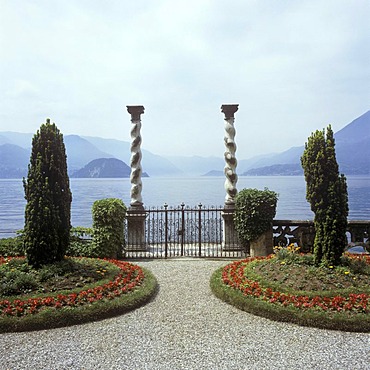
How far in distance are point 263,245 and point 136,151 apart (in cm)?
550

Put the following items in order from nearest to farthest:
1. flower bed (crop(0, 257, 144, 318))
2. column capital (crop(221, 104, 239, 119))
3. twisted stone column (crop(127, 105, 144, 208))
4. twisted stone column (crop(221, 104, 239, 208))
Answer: flower bed (crop(0, 257, 144, 318))
twisted stone column (crop(221, 104, 239, 208))
column capital (crop(221, 104, 239, 119))
twisted stone column (crop(127, 105, 144, 208))

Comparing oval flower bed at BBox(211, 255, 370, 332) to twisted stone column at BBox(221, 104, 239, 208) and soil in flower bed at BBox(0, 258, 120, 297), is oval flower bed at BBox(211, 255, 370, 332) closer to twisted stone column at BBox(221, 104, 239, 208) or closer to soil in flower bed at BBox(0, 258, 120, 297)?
soil in flower bed at BBox(0, 258, 120, 297)

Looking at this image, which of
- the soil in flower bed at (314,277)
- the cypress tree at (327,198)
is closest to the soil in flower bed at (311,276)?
the soil in flower bed at (314,277)

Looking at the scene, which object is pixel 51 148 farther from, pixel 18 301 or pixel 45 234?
pixel 18 301

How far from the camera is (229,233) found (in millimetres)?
12898

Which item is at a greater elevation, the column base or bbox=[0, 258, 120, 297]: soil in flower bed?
the column base

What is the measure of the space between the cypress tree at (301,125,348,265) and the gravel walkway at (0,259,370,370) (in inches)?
94.6

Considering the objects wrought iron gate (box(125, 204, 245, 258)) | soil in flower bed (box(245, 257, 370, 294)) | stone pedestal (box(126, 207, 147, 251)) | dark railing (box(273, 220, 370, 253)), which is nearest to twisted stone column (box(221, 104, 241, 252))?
wrought iron gate (box(125, 204, 245, 258))

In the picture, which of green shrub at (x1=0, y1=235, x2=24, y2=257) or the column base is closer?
green shrub at (x1=0, y1=235, x2=24, y2=257)

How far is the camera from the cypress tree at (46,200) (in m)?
7.88

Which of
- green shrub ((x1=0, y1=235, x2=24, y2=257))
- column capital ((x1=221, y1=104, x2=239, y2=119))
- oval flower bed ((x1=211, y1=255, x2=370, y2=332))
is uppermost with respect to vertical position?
column capital ((x1=221, y1=104, x2=239, y2=119))

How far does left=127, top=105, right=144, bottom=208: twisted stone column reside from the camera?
529 inches

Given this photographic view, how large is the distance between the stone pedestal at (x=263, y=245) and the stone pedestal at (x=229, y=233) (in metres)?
1.33

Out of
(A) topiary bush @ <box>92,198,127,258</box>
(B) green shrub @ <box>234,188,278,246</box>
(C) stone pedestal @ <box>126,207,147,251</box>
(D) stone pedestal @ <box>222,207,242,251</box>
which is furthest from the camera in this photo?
(C) stone pedestal @ <box>126,207,147,251</box>
